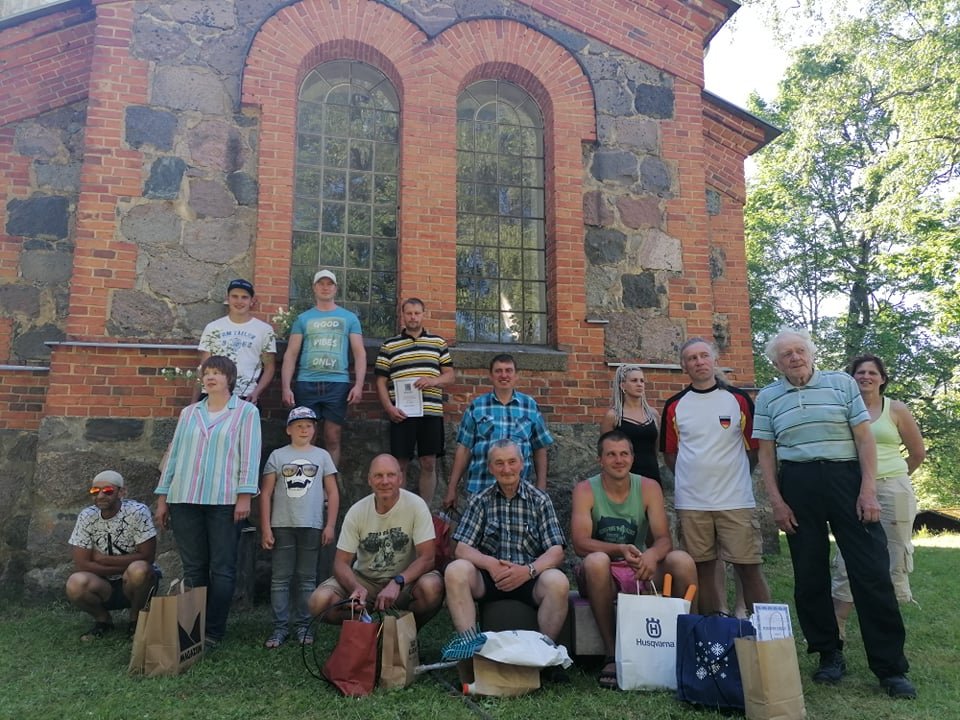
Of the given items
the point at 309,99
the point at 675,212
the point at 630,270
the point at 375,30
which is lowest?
the point at 630,270

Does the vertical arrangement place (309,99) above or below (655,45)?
below

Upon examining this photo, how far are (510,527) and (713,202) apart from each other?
4930mm

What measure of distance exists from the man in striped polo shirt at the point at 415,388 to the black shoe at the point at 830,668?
2.84m

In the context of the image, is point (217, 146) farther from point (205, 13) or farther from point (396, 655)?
point (396, 655)

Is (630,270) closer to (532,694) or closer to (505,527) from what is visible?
(505,527)

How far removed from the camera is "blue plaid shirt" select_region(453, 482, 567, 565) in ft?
14.0

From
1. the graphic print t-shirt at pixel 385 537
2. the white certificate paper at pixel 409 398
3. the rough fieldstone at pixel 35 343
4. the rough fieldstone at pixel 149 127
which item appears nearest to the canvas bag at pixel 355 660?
the graphic print t-shirt at pixel 385 537

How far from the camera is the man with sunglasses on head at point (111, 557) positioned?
460 cm

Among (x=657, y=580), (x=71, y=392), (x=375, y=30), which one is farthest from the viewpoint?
(x=375, y=30)

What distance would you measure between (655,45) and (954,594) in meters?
5.66

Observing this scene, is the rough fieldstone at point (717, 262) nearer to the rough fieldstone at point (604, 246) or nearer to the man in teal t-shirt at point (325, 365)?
the rough fieldstone at point (604, 246)

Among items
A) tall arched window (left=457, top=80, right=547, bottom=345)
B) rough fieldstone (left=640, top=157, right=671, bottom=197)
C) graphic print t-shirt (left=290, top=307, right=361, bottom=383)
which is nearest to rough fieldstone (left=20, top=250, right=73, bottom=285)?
graphic print t-shirt (left=290, top=307, right=361, bottom=383)

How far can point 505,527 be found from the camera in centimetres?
430

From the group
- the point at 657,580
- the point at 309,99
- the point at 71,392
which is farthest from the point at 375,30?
the point at 657,580
